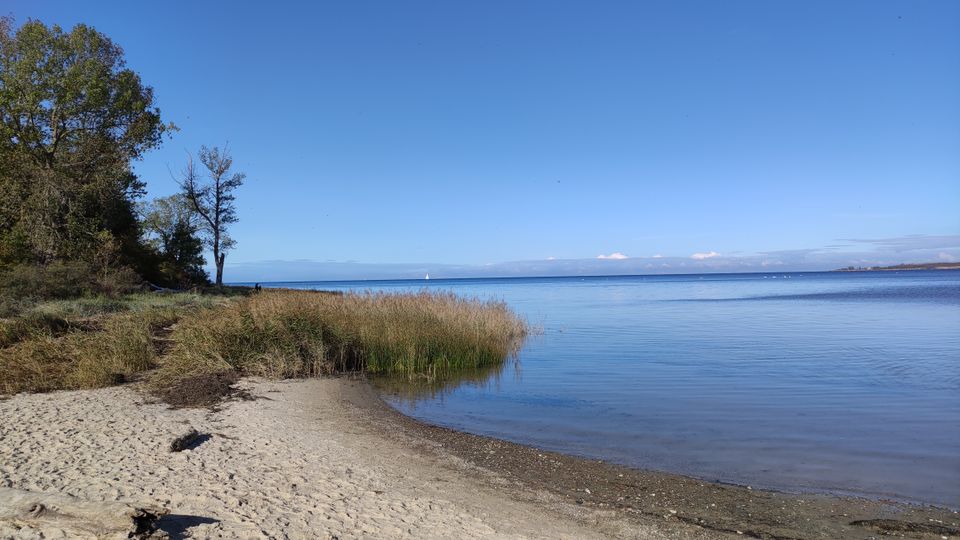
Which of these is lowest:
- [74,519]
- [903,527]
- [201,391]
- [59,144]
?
[903,527]

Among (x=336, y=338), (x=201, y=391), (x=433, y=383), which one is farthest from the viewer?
(x=336, y=338)

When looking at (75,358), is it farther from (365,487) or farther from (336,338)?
(365,487)

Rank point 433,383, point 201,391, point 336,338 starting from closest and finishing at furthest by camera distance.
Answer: point 201,391, point 433,383, point 336,338

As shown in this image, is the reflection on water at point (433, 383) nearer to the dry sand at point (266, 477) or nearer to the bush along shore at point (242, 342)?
the bush along shore at point (242, 342)

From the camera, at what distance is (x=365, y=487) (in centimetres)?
627

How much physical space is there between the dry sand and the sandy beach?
2 centimetres

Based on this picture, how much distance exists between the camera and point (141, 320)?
15.5 m

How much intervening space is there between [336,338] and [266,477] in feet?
28.2

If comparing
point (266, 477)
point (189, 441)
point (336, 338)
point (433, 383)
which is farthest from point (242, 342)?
point (266, 477)

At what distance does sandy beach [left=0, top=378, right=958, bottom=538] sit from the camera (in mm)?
5309

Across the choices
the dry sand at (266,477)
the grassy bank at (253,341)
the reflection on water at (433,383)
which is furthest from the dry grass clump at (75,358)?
the reflection on water at (433,383)

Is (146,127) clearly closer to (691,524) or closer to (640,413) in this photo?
(640,413)

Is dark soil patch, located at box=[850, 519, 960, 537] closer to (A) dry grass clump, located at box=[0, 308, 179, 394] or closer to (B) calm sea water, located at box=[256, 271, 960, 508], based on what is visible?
(B) calm sea water, located at box=[256, 271, 960, 508]

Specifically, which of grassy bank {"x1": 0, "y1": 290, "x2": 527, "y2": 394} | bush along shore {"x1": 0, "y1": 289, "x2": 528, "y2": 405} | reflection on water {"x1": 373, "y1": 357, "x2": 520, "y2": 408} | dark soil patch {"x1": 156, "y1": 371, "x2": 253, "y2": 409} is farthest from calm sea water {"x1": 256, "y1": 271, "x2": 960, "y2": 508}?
dark soil patch {"x1": 156, "y1": 371, "x2": 253, "y2": 409}
